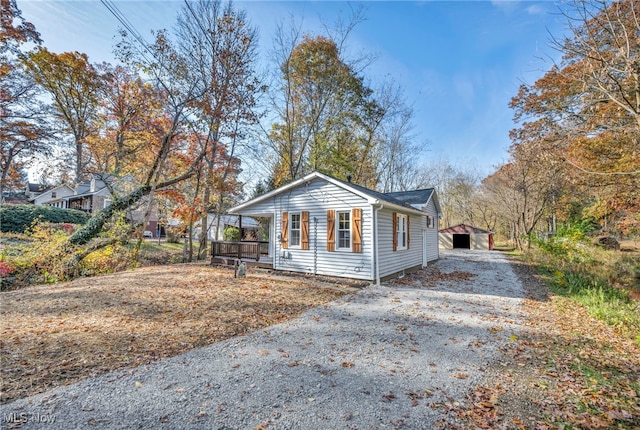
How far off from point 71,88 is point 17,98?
5.09 m

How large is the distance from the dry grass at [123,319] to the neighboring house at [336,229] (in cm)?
129

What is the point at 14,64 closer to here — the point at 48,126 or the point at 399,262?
the point at 48,126

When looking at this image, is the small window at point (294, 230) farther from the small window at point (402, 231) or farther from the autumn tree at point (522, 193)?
the autumn tree at point (522, 193)

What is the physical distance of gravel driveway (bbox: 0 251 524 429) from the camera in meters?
2.63

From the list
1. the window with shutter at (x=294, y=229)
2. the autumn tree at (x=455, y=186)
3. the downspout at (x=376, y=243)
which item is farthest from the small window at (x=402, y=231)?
the autumn tree at (x=455, y=186)

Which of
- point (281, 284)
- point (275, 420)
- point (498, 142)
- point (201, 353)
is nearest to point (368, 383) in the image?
point (275, 420)

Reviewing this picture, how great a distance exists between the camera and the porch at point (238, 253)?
11.5 metres

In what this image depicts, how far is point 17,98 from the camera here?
51.5 ft

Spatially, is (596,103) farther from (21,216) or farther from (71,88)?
(71,88)

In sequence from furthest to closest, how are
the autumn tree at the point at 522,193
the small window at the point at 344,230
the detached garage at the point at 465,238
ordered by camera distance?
the detached garage at the point at 465,238 < the autumn tree at the point at 522,193 < the small window at the point at 344,230

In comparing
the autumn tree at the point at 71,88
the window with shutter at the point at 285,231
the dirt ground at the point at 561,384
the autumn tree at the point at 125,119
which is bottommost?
the dirt ground at the point at 561,384

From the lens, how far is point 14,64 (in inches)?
603

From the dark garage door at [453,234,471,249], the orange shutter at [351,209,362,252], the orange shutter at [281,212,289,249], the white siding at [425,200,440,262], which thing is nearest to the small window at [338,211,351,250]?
the orange shutter at [351,209,362,252]

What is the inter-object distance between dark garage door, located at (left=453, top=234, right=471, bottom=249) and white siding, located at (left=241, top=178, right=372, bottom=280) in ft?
74.4
